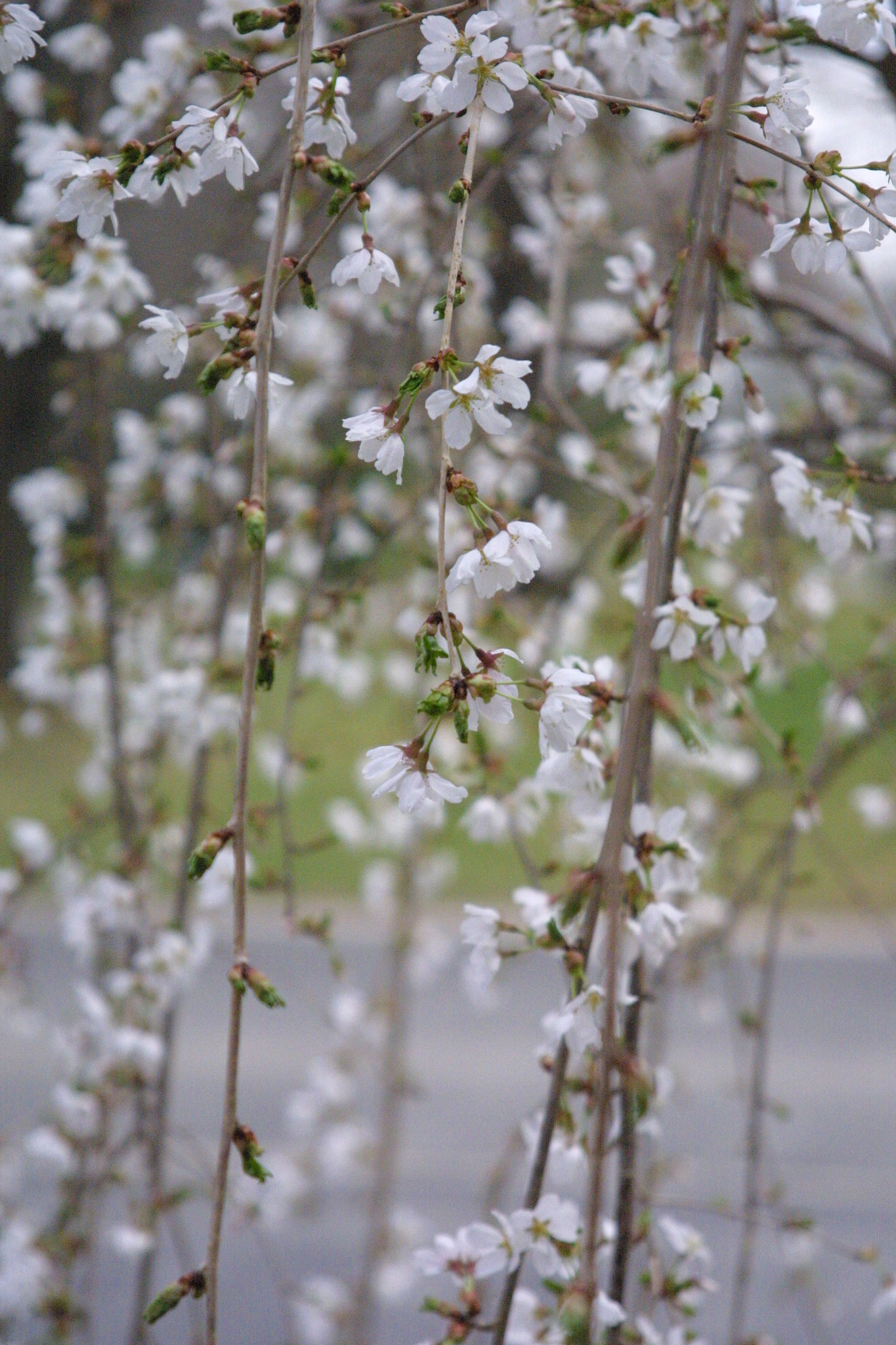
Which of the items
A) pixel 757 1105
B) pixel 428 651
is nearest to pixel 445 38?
pixel 428 651

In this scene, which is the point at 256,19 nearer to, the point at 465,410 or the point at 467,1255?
the point at 465,410

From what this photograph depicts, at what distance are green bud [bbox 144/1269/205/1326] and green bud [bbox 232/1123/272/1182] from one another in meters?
0.09

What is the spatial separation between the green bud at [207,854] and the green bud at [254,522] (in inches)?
8.8

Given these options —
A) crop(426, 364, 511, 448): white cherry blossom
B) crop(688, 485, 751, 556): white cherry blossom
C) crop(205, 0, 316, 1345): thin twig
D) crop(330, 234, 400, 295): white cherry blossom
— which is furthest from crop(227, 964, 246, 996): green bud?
crop(688, 485, 751, 556): white cherry blossom

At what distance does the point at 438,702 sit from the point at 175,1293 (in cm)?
51

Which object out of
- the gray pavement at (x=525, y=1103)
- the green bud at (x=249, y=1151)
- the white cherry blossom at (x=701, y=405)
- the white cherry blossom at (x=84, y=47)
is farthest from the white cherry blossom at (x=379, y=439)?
the gray pavement at (x=525, y=1103)

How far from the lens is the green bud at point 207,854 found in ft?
3.15

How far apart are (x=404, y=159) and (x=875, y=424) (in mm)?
959

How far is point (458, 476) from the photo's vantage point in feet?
3.07

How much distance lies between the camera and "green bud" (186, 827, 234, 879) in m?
0.96

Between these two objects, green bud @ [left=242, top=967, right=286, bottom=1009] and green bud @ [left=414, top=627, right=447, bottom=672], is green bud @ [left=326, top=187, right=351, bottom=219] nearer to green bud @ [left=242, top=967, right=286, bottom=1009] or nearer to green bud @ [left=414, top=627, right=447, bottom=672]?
green bud @ [left=414, top=627, right=447, bottom=672]

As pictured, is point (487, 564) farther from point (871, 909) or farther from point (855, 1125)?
point (855, 1125)

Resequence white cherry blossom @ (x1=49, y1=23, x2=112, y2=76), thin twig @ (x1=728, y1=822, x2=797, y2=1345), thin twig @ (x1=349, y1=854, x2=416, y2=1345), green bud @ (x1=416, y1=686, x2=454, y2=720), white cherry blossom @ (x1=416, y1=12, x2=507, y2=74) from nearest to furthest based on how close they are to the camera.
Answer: green bud @ (x1=416, y1=686, x2=454, y2=720) < white cherry blossom @ (x1=416, y1=12, x2=507, y2=74) < thin twig @ (x1=728, y1=822, x2=797, y2=1345) < white cherry blossom @ (x1=49, y1=23, x2=112, y2=76) < thin twig @ (x1=349, y1=854, x2=416, y2=1345)

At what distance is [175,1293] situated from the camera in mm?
963
